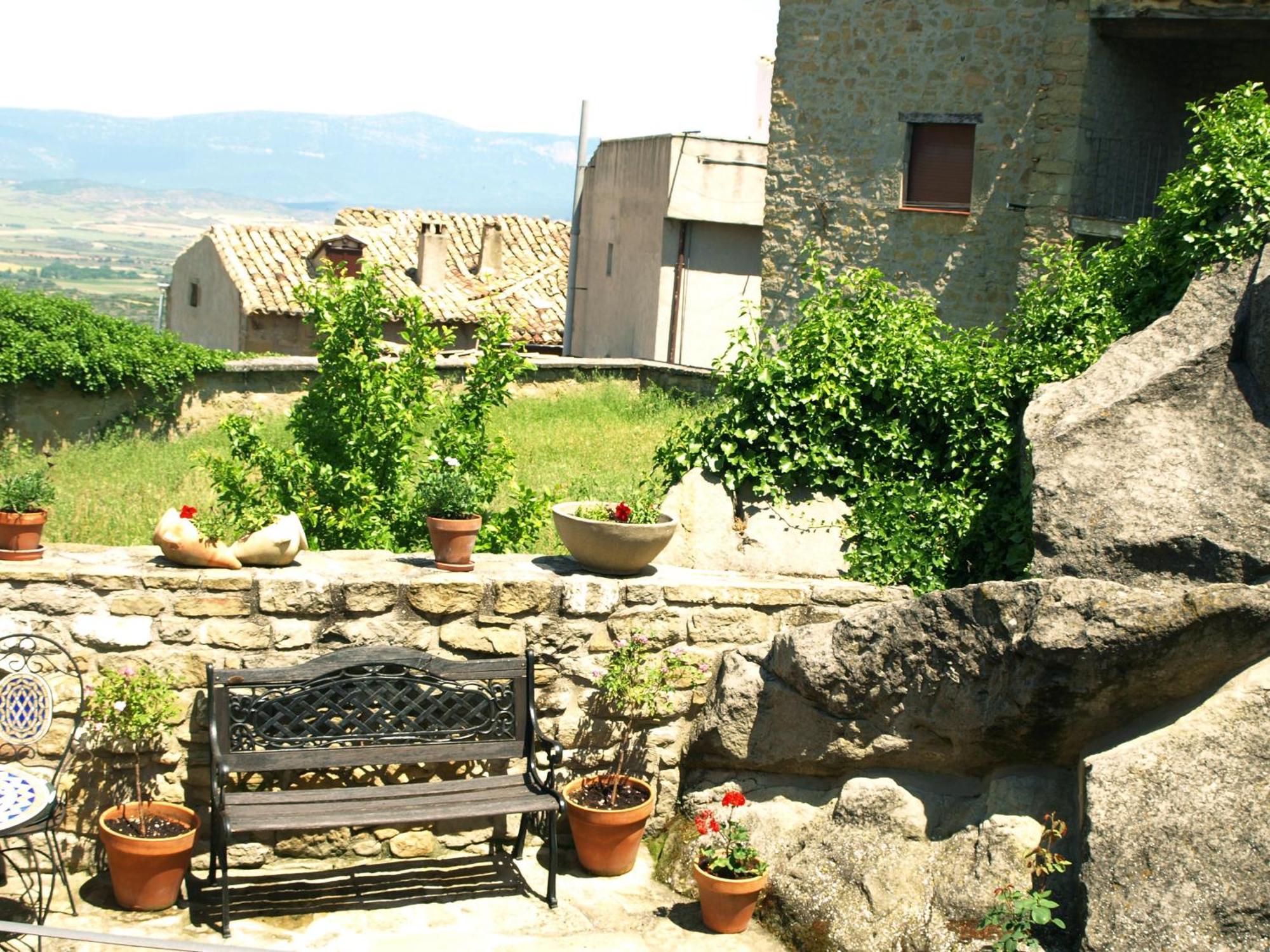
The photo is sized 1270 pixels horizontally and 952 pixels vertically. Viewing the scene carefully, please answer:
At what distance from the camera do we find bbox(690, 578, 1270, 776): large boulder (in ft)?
17.5

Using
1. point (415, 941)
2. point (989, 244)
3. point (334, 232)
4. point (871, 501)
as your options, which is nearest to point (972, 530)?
point (871, 501)

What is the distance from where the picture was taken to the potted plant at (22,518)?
5.71 meters

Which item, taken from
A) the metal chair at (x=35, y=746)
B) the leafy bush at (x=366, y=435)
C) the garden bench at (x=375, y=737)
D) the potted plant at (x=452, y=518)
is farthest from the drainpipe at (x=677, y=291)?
the metal chair at (x=35, y=746)

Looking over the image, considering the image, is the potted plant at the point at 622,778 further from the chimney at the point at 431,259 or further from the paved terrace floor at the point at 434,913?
the chimney at the point at 431,259

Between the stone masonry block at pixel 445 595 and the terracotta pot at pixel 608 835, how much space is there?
1.00 metres

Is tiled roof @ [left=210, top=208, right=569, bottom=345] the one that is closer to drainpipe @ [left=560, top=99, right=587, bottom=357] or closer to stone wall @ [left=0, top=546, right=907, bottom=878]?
drainpipe @ [left=560, top=99, right=587, bottom=357]

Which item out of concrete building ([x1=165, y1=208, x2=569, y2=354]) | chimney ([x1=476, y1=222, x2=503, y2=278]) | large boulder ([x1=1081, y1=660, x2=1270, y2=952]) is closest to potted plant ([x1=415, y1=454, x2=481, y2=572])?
large boulder ([x1=1081, y1=660, x2=1270, y2=952])

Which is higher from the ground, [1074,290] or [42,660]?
[1074,290]

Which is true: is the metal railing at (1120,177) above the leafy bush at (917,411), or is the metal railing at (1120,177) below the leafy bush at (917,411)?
above

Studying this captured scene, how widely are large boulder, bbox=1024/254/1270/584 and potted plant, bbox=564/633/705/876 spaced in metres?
1.96

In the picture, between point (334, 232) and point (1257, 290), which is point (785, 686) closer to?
point (1257, 290)

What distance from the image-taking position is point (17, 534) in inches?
225

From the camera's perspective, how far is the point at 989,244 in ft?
50.6

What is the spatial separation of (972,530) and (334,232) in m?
25.1
